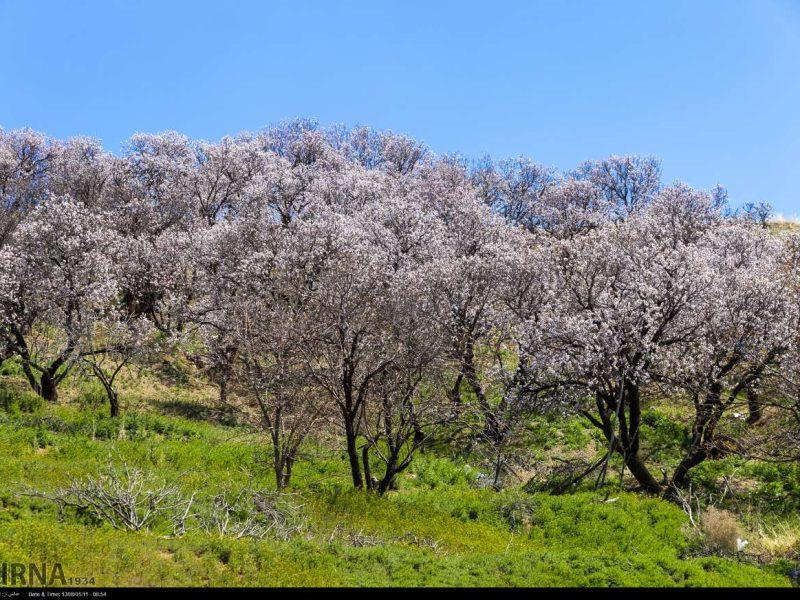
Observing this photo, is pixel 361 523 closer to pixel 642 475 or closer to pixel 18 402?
pixel 642 475

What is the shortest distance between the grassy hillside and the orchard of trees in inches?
61.5

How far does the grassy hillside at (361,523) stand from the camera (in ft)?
38.1

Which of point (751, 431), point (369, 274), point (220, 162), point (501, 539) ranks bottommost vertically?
point (501, 539)

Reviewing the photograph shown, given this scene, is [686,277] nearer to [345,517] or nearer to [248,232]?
[345,517]

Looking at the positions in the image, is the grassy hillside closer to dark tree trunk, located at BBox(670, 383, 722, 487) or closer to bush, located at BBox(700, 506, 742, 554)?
bush, located at BBox(700, 506, 742, 554)

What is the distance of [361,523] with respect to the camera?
16312mm

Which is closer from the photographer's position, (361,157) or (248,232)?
(248,232)

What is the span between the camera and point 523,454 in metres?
27.6

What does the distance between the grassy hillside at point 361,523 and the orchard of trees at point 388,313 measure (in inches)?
61.5

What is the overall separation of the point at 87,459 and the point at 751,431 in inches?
1001

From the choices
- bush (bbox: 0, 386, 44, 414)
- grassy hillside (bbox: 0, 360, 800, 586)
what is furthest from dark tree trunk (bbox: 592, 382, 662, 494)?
bush (bbox: 0, 386, 44, 414)

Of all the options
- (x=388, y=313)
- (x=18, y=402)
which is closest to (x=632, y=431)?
(x=388, y=313)

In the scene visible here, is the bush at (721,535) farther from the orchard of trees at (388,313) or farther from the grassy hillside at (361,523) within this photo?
the orchard of trees at (388,313)

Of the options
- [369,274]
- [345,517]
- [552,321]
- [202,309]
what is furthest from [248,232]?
[345,517]
